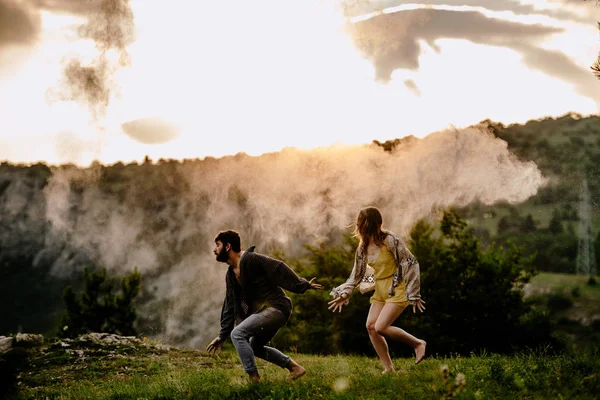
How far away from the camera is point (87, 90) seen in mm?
35219

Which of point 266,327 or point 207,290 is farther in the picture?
point 207,290

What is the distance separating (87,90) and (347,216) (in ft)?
53.6

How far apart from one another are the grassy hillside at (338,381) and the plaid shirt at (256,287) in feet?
3.19

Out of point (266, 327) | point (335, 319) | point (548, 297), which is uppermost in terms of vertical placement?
point (266, 327)

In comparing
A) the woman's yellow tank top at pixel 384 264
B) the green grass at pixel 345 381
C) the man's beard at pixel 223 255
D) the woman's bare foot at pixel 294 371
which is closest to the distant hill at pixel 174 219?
the green grass at pixel 345 381

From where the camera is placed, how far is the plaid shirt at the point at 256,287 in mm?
9055

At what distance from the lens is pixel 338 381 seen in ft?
29.5

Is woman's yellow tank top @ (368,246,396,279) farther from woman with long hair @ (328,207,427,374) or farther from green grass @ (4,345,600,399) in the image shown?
green grass @ (4,345,600,399)

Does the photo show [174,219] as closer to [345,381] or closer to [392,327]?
[392,327]

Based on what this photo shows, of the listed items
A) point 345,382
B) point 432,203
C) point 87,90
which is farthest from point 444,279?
point 87,90

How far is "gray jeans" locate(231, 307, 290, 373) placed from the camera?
8.78 meters

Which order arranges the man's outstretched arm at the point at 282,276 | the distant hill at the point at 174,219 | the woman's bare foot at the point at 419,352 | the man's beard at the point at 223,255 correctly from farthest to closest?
the distant hill at the point at 174,219
the woman's bare foot at the point at 419,352
the man's beard at the point at 223,255
the man's outstretched arm at the point at 282,276

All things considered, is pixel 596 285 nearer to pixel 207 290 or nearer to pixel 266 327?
pixel 207 290

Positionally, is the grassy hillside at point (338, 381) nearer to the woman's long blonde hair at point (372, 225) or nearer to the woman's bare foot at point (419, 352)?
the woman's bare foot at point (419, 352)
